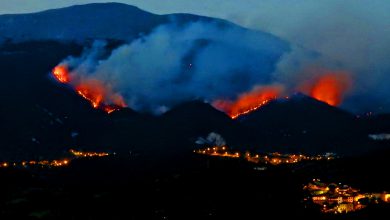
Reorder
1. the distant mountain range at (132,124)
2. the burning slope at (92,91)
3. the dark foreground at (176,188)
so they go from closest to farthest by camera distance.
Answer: the dark foreground at (176,188), the distant mountain range at (132,124), the burning slope at (92,91)

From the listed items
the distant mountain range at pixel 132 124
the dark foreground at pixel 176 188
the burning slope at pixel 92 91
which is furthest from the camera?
the burning slope at pixel 92 91

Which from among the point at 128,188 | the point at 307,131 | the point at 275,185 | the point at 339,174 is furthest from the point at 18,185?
the point at 307,131

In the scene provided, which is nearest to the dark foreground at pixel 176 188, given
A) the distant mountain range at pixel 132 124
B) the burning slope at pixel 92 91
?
the distant mountain range at pixel 132 124

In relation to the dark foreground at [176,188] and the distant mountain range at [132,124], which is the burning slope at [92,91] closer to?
the distant mountain range at [132,124]

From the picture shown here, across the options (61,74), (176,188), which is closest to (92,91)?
(61,74)

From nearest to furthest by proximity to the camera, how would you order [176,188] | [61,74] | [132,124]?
1. [176,188]
2. [132,124]
3. [61,74]

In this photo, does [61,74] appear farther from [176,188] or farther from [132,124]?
[176,188]

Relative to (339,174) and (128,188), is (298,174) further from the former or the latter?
(128,188)
